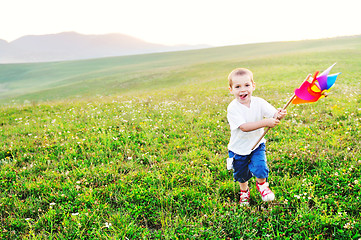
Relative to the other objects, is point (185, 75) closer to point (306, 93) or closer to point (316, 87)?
point (306, 93)

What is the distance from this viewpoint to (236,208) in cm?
393

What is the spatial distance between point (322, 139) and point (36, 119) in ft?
33.5

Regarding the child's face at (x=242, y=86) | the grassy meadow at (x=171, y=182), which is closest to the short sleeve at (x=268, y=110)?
the child's face at (x=242, y=86)

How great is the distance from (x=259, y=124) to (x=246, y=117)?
37 cm

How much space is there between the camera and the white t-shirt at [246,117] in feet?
13.0

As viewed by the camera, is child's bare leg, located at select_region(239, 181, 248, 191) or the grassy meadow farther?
child's bare leg, located at select_region(239, 181, 248, 191)

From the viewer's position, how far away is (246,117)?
156 inches

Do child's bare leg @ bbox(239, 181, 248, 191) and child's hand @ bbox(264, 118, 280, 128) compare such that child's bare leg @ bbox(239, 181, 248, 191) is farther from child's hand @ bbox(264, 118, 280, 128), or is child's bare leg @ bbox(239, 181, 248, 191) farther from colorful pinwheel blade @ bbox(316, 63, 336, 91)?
colorful pinwheel blade @ bbox(316, 63, 336, 91)

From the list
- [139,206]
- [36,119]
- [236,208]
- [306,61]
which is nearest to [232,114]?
[236,208]

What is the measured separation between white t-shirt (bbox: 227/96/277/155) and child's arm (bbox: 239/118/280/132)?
0.56 feet

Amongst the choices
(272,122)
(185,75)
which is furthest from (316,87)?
(185,75)

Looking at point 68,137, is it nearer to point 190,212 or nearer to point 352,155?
point 190,212

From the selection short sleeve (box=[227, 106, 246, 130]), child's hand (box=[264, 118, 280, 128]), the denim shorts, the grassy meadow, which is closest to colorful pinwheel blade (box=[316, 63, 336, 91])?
child's hand (box=[264, 118, 280, 128])

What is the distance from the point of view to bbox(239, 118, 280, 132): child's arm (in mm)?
3550
